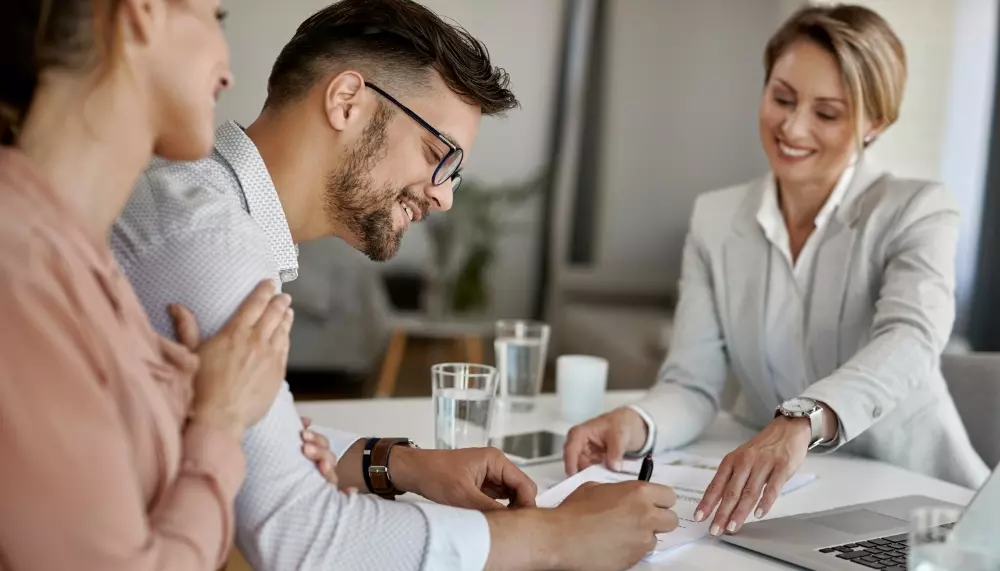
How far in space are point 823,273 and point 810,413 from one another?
0.51 m

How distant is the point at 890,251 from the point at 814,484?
534mm

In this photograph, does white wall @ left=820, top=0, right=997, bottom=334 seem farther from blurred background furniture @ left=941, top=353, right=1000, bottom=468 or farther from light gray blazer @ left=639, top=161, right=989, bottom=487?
light gray blazer @ left=639, top=161, right=989, bottom=487

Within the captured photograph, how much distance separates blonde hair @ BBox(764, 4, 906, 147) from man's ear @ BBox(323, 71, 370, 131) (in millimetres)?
989

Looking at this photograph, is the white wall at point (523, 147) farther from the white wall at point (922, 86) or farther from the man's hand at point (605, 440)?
the man's hand at point (605, 440)

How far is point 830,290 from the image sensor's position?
180 cm

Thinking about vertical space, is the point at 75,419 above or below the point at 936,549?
above

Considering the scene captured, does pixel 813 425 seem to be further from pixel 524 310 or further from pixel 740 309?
pixel 524 310

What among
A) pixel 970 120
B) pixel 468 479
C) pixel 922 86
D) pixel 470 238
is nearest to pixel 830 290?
pixel 468 479

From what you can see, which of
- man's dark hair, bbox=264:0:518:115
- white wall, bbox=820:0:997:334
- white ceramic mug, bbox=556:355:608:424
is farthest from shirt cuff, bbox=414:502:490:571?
white wall, bbox=820:0:997:334

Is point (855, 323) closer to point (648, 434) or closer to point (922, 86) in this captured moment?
point (648, 434)

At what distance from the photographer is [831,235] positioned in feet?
5.97

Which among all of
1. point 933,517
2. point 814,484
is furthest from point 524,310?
point 933,517

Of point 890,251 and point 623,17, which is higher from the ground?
point 623,17

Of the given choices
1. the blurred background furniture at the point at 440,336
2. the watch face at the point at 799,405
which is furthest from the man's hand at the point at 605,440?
the blurred background furniture at the point at 440,336
